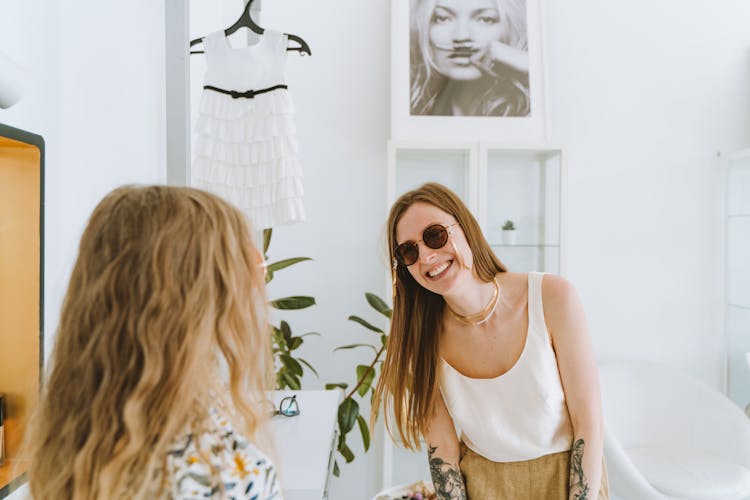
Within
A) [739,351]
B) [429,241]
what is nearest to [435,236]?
[429,241]

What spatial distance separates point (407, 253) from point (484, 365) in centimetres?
38

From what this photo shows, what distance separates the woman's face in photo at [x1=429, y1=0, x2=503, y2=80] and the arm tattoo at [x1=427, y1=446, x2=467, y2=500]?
1778mm

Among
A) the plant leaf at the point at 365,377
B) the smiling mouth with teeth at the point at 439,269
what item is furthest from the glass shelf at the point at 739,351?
the smiling mouth with teeth at the point at 439,269

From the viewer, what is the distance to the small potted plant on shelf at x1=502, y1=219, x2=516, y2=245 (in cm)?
271

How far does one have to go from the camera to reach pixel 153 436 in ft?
2.35

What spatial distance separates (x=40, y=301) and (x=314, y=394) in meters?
1.12

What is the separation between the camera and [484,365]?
1.67m

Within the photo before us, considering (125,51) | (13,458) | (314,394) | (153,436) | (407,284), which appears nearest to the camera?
(153,436)

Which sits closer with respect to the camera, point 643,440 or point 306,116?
point 643,440

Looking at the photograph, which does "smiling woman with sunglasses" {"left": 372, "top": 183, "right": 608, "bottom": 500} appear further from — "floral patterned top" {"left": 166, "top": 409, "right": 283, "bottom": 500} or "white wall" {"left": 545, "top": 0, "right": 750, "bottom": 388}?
"white wall" {"left": 545, "top": 0, "right": 750, "bottom": 388}

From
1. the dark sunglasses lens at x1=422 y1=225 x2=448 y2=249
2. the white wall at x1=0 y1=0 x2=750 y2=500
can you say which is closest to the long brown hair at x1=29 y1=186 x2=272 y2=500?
the dark sunglasses lens at x1=422 y1=225 x2=448 y2=249

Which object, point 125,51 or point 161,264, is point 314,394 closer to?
point 125,51

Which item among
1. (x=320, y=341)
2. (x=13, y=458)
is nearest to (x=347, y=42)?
(x=320, y=341)

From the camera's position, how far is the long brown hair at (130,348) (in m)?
0.70
